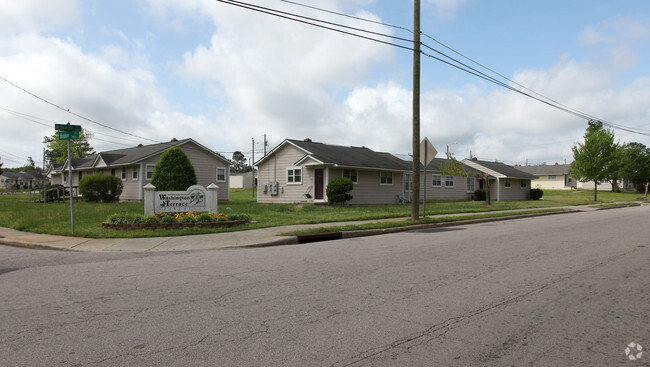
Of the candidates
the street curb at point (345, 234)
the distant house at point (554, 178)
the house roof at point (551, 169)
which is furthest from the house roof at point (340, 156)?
the house roof at point (551, 169)

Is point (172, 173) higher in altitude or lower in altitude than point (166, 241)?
higher

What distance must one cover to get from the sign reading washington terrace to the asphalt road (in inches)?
213

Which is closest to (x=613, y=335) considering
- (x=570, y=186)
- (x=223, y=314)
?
(x=223, y=314)

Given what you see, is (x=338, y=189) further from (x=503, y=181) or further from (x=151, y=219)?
(x=503, y=181)

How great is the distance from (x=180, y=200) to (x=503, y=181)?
3571 cm

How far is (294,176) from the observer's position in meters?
28.7

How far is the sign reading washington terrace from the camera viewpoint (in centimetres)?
1405

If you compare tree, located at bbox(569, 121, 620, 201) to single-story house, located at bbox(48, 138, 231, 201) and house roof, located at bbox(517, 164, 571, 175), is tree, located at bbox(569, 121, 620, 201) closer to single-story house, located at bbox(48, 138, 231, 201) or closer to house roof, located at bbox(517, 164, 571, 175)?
house roof, located at bbox(517, 164, 571, 175)

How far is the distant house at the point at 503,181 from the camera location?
41250mm

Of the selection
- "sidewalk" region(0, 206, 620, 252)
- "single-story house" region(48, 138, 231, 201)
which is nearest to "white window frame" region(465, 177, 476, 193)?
"single-story house" region(48, 138, 231, 201)

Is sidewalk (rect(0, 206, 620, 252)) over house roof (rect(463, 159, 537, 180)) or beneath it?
beneath

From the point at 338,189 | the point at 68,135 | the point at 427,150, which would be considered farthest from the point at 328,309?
the point at 338,189

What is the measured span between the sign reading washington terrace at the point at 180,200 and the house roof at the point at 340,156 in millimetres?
11718

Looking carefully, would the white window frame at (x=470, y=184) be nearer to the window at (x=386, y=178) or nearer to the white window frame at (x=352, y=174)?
the window at (x=386, y=178)
